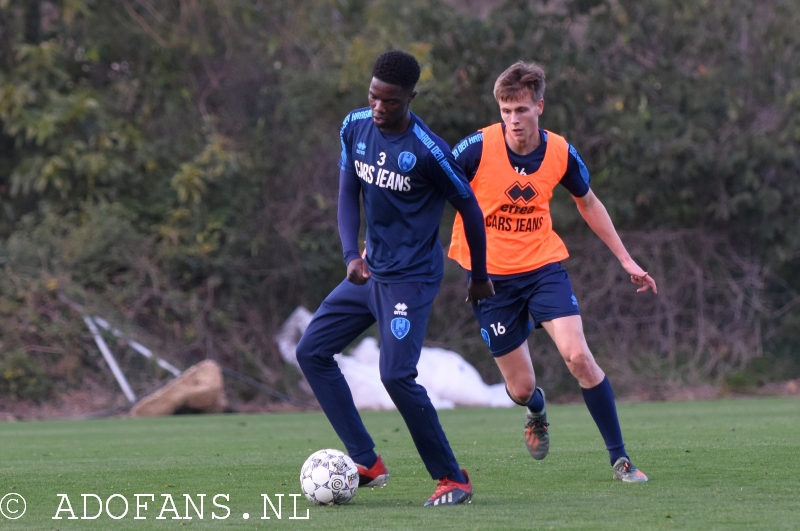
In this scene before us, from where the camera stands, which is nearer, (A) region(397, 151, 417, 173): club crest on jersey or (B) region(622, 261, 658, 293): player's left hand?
(A) region(397, 151, 417, 173): club crest on jersey

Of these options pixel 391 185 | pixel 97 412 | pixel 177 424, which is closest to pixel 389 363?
pixel 391 185

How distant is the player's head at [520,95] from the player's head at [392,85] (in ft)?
3.92

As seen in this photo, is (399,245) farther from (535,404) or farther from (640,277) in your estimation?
(535,404)

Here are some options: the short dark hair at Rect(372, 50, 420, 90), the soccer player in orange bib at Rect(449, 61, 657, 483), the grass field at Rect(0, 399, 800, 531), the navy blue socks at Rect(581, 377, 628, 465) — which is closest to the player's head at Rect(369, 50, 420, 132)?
the short dark hair at Rect(372, 50, 420, 90)

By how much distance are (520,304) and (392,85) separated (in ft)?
6.60

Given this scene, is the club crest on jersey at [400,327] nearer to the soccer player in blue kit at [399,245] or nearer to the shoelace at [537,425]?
the soccer player in blue kit at [399,245]

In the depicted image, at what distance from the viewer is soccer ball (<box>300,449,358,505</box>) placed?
16.3 feet

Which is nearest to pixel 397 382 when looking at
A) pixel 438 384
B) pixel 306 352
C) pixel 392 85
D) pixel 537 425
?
pixel 306 352

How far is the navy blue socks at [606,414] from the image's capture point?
598 cm

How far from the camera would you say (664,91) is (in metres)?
18.3

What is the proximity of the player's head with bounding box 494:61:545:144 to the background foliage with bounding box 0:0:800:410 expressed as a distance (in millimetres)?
11090

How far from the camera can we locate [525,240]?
20.9 feet

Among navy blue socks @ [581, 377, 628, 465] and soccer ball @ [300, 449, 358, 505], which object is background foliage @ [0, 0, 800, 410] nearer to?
navy blue socks @ [581, 377, 628, 465]

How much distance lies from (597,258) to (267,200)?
568cm
